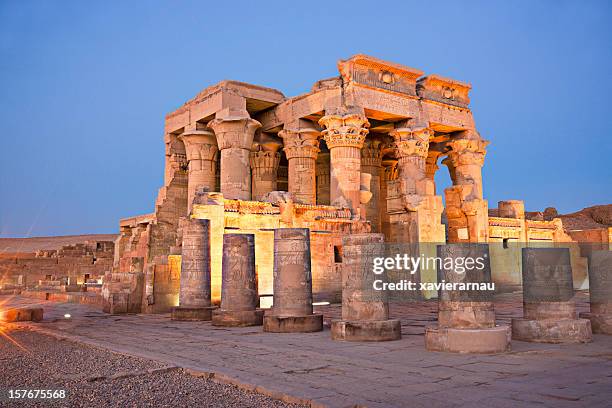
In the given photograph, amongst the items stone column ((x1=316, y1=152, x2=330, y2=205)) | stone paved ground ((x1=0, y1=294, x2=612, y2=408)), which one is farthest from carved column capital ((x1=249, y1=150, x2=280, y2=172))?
stone paved ground ((x1=0, y1=294, x2=612, y2=408))

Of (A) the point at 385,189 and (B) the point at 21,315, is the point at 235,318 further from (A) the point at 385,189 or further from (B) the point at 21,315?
(A) the point at 385,189

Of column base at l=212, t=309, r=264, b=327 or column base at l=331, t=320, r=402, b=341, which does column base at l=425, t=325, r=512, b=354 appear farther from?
column base at l=212, t=309, r=264, b=327

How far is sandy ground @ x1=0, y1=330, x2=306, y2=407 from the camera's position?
4727 millimetres

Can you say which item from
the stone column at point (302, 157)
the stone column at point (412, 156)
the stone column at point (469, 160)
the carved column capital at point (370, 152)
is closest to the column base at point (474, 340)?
the stone column at point (412, 156)

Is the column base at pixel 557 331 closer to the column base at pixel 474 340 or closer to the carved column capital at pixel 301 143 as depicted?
the column base at pixel 474 340

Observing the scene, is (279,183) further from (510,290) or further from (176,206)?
(510,290)

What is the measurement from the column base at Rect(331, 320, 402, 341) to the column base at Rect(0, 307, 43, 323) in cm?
772

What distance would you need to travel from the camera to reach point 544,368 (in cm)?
583

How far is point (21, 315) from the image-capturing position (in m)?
12.1

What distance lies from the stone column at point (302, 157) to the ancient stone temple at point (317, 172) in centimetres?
4

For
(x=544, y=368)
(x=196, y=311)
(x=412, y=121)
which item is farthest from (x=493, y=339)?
(x=412, y=121)

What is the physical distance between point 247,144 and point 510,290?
39.5 ft

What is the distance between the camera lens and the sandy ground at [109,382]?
4.73 m

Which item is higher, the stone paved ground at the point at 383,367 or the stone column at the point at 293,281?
the stone column at the point at 293,281
